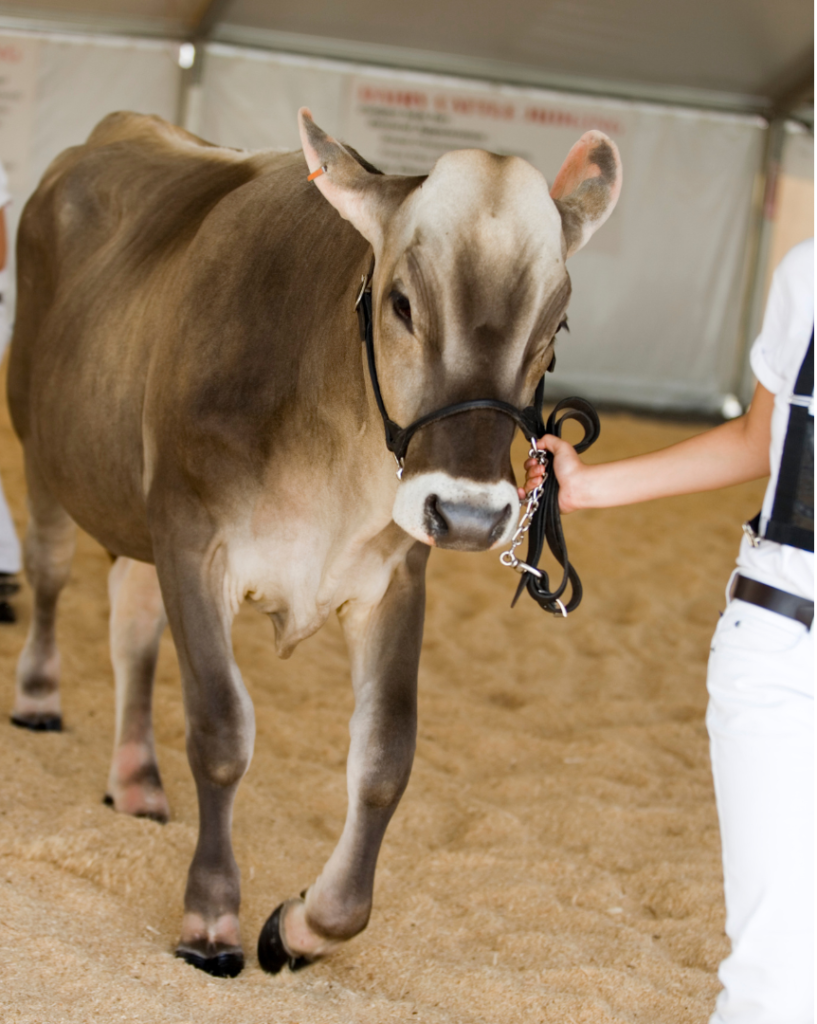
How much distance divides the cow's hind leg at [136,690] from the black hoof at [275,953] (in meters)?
0.75

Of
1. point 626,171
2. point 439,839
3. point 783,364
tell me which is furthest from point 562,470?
point 626,171

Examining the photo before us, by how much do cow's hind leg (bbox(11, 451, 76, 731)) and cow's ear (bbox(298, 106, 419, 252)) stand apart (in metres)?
1.85

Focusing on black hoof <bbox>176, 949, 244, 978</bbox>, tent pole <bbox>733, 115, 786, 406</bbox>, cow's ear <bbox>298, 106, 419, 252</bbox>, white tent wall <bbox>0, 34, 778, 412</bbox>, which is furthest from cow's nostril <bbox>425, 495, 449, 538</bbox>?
tent pole <bbox>733, 115, 786, 406</bbox>

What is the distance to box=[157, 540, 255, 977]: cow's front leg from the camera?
237 centimetres

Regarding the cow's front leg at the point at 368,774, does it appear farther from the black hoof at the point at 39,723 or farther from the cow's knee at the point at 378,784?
the black hoof at the point at 39,723

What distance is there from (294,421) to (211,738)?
67cm

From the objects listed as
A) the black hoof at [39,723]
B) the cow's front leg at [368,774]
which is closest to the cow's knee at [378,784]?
the cow's front leg at [368,774]

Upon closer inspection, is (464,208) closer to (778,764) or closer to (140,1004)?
(778,764)

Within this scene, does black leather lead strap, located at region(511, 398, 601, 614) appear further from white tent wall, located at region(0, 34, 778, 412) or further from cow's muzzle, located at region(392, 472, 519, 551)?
white tent wall, located at region(0, 34, 778, 412)

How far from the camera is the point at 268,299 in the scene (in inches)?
99.8

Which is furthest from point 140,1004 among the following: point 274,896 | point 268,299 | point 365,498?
point 268,299

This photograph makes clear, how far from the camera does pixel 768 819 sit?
1599 millimetres

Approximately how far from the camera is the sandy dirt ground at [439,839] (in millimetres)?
2242

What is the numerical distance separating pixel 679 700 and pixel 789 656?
2829 millimetres
